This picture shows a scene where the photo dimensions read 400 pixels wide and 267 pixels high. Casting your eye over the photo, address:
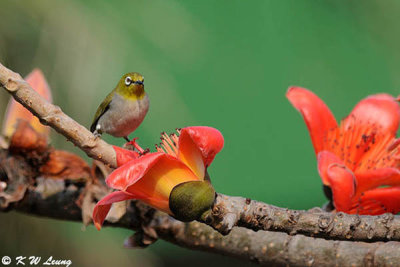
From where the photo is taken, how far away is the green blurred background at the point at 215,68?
118 cm

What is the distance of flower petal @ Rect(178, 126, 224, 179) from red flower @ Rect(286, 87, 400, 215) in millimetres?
192

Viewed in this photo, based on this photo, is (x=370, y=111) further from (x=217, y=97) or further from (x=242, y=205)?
(x=217, y=97)

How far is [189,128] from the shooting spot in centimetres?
44

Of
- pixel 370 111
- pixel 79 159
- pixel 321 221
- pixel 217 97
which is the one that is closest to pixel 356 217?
pixel 321 221

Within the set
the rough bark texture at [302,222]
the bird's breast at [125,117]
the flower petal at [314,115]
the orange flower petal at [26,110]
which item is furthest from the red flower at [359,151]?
the orange flower petal at [26,110]

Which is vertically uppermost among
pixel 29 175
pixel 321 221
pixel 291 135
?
pixel 291 135

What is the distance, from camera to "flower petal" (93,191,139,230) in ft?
1.47

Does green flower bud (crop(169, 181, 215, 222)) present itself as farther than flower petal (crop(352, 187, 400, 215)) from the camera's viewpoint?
No

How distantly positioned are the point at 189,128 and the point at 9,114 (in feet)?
1.48

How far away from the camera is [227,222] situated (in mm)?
470

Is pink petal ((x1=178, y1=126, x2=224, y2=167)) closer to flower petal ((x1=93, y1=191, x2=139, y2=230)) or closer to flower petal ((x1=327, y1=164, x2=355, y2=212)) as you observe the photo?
flower petal ((x1=93, y1=191, x2=139, y2=230))

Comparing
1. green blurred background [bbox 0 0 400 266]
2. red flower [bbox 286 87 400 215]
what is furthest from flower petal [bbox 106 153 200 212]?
green blurred background [bbox 0 0 400 266]

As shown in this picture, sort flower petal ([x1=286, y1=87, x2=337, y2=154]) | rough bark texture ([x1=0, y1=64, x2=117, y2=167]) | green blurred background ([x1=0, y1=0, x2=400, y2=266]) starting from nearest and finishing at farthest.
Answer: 1. rough bark texture ([x1=0, y1=64, x2=117, y2=167])
2. flower petal ([x1=286, y1=87, x2=337, y2=154])
3. green blurred background ([x1=0, y1=0, x2=400, y2=266])

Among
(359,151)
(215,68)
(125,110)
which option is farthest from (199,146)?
(215,68)
